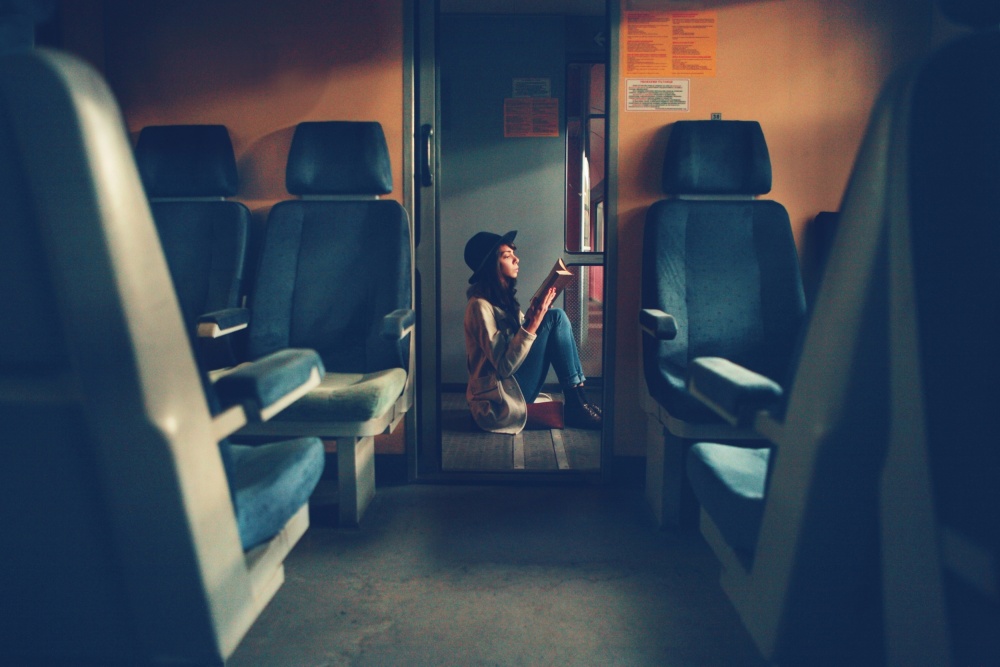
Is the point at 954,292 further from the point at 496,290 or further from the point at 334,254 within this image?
the point at 496,290

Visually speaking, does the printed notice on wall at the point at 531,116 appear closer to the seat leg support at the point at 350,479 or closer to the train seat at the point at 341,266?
the train seat at the point at 341,266

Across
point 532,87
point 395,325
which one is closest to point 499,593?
point 395,325

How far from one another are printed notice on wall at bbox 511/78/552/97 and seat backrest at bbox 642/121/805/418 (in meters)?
2.04

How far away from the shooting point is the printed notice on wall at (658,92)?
7.14 ft

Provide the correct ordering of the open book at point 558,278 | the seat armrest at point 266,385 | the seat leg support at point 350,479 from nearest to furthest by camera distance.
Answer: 1. the seat armrest at point 266,385
2. the seat leg support at point 350,479
3. the open book at point 558,278

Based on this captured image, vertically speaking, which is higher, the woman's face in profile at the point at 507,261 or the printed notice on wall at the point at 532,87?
the printed notice on wall at the point at 532,87

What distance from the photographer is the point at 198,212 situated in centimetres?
212

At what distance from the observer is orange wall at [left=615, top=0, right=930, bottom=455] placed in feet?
7.12

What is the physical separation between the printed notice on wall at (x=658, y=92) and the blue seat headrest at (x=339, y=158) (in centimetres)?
87

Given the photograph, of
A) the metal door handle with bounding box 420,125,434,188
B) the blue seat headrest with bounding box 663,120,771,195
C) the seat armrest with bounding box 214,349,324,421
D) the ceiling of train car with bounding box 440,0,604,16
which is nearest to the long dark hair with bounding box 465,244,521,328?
the metal door handle with bounding box 420,125,434,188

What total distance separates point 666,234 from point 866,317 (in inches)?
51.7

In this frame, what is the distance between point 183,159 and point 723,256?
5.86 feet

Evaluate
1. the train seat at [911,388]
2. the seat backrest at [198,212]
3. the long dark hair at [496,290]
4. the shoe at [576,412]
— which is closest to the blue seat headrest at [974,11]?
the train seat at [911,388]

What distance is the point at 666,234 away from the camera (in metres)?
1.96
